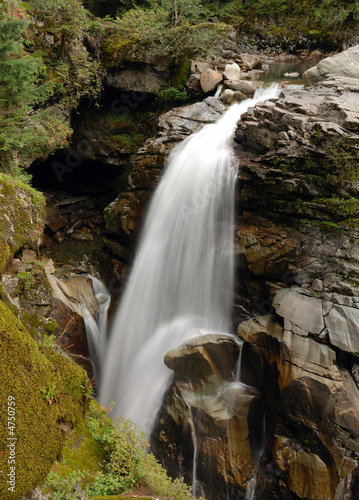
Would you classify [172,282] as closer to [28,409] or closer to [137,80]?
[28,409]

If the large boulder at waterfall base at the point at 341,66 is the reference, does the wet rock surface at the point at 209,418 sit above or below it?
below

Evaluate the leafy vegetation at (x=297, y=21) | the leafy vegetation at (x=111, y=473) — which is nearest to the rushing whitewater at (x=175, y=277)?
the leafy vegetation at (x=111, y=473)

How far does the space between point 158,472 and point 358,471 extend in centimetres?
358

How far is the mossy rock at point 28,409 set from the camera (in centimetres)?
254

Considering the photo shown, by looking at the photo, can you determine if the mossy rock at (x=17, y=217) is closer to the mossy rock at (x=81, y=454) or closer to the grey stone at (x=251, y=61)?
the mossy rock at (x=81, y=454)

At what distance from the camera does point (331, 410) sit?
5.26m

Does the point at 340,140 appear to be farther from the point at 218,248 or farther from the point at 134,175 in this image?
the point at 134,175

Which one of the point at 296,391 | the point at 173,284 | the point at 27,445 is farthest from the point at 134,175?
the point at 27,445

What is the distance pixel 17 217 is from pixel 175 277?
432 centimetres

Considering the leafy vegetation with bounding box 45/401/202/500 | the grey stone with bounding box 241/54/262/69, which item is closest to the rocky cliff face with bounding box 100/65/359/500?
the leafy vegetation with bounding box 45/401/202/500

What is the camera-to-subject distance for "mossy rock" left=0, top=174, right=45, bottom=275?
4.93 m

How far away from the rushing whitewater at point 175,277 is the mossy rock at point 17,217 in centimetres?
357

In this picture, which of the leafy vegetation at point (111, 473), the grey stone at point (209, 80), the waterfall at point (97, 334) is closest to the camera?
the leafy vegetation at point (111, 473)

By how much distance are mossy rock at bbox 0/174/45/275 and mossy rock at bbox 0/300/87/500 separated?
1856 mm
